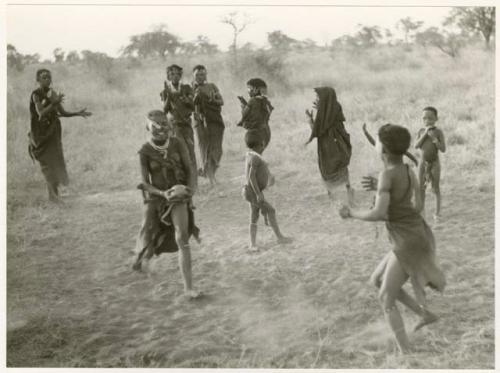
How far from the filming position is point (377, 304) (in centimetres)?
395

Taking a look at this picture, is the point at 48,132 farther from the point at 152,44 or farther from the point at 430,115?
the point at 430,115

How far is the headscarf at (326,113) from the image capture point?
5809mm

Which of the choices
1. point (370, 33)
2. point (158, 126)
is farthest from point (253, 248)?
point (370, 33)

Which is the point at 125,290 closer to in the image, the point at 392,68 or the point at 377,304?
the point at 377,304

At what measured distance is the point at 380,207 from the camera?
3.17 metres

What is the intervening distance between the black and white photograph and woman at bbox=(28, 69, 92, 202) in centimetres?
2

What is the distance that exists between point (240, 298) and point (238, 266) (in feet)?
1.81

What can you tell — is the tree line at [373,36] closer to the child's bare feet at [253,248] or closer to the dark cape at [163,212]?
the dark cape at [163,212]

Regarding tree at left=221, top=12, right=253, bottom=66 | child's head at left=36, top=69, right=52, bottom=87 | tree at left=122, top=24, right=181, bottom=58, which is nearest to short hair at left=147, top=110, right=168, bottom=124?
tree at left=221, top=12, right=253, bottom=66

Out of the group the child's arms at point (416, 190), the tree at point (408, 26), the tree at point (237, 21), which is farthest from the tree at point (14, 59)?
the child's arms at point (416, 190)

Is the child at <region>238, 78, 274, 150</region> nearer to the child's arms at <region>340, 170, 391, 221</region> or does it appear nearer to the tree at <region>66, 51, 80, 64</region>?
the tree at <region>66, 51, 80, 64</region>

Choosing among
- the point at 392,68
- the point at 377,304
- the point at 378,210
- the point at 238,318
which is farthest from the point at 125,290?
the point at 392,68

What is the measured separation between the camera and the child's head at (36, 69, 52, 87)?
5815 mm

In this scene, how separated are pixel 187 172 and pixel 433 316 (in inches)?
71.0
